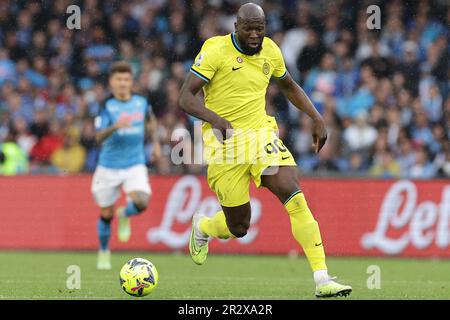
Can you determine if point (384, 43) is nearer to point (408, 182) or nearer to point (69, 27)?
point (408, 182)

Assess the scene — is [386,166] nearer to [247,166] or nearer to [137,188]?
[137,188]

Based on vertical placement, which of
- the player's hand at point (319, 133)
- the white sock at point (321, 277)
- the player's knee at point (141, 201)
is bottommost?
the white sock at point (321, 277)

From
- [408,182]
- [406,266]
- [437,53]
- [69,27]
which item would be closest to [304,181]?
[408,182]

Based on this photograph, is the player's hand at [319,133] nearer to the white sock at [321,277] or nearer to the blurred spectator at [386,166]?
the white sock at [321,277]

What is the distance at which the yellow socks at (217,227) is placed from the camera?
10.2 meters

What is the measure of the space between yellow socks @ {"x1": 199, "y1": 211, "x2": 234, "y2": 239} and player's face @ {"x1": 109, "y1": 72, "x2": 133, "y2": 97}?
11.4ft

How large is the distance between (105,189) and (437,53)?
7.18 meters

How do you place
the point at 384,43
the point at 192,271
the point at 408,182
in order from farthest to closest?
the point at 384,43 → the point at 408,182 → the point at 192,271

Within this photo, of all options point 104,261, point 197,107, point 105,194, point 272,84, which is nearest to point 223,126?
point 197,107

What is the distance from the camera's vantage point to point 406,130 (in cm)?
1705

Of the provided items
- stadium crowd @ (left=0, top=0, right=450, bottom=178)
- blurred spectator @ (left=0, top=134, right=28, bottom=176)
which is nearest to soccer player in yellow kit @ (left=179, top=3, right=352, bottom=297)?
stadium crowd @ (left=0, top=0, right=450, bottom=178)

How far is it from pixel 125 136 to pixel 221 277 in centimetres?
274

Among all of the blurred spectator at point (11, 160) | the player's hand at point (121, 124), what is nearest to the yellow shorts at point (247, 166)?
the player's hand at point (121, 124)

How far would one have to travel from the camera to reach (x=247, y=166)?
952 cm
